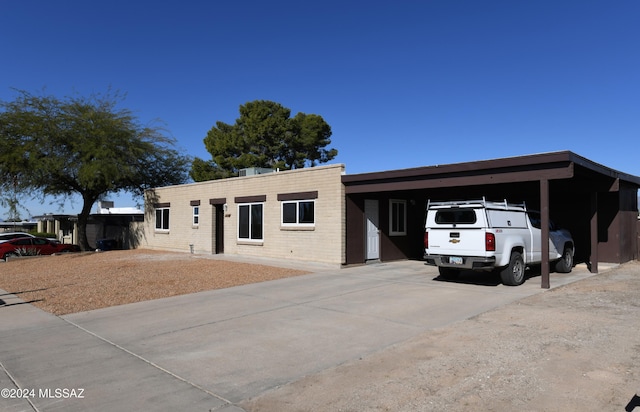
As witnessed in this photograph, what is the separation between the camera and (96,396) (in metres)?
4.73

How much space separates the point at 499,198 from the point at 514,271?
23.6 ft

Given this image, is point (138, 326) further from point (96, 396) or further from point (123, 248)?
point (123, 248)

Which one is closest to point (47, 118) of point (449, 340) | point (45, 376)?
point (45, 376)

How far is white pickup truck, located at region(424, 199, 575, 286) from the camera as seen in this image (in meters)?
10.8

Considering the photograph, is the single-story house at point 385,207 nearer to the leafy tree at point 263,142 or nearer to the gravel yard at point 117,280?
the gravel yard at point 117,280

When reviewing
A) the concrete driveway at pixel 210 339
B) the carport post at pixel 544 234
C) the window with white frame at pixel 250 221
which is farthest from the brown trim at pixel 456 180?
the window with white frame at pixel 250 221

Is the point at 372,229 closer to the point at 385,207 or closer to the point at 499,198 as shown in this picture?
the point at 385,207

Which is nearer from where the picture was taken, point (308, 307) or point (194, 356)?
point (194, 356)

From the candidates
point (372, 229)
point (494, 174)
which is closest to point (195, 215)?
point (372, 229)

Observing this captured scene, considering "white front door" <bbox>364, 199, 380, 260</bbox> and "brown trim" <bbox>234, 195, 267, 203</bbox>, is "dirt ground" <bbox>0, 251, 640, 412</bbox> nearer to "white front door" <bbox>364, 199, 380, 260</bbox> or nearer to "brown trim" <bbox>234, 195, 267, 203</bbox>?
"white front door" <bbox>364, 199, 380, 260</bbox>

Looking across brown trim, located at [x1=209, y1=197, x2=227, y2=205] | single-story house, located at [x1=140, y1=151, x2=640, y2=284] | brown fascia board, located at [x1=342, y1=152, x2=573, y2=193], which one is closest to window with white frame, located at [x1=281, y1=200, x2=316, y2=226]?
single-story house, located at [x1=140, y1=151, x2=640, y2=284]

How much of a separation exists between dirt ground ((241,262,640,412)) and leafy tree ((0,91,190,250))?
2276cm

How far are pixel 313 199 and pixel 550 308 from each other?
997 cm

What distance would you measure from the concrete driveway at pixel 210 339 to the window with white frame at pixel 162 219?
14.8 m
